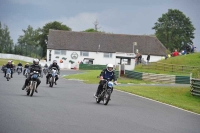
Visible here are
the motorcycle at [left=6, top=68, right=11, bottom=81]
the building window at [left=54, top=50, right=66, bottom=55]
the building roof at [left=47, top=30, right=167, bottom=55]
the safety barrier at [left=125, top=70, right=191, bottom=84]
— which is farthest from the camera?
the building roof at [left=47, top=30, right=167, bottom=55]

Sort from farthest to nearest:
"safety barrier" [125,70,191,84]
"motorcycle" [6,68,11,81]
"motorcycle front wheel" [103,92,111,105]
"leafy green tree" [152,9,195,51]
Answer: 1. "leafy green tree" [152,9,195,51]
2. "safety barrier" [125,70,191,84]
3. "motorcycle" [6,68,11,81]
4. "motorcycle front wheel" [103,92,111,105]

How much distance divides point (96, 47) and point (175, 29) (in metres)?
28.5

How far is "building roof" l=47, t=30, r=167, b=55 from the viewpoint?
111 m

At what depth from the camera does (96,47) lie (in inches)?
4390

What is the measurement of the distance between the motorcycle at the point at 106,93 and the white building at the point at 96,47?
83733 millimetres

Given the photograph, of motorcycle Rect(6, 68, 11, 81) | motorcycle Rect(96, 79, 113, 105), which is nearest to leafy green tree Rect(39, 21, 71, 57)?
motorcycle Rect(6, 68, 11, 81)

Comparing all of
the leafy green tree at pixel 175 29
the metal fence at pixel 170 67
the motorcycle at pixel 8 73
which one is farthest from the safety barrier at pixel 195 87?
the leafy green tree at pixel 175 29

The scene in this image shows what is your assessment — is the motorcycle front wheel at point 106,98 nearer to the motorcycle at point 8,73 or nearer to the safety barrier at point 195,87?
the safety barrier at point 195,87

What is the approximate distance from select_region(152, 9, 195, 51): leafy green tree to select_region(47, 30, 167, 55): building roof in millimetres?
17460

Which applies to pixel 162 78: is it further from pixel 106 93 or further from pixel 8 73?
pixel 106 93

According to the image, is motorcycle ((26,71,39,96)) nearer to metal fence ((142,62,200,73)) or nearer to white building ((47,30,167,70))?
metal fence ((142,62,200,73))

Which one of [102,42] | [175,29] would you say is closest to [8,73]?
[102,42]

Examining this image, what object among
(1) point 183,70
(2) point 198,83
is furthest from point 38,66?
(1) point 183,70

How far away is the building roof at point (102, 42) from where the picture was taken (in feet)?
363
